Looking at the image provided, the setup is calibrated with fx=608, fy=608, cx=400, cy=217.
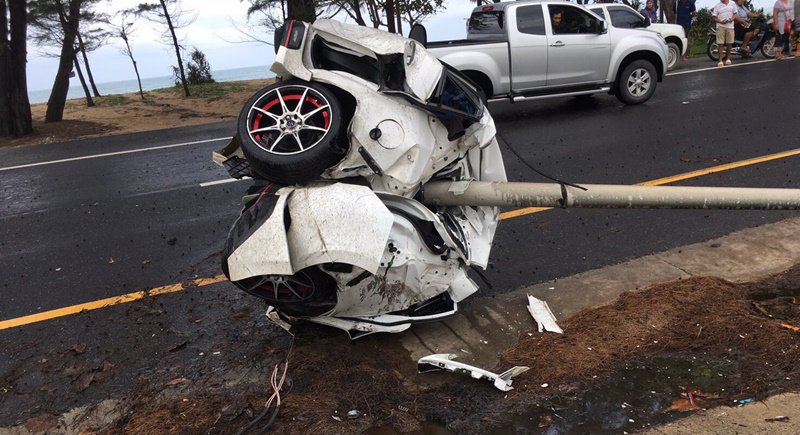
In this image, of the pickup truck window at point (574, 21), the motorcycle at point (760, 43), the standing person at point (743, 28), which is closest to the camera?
the pickup truck window at point (574, 21)

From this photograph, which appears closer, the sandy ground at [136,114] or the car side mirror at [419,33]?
the car side mirror at [419,33]

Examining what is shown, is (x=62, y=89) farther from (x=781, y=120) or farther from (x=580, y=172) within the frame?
(x=781, y=120)

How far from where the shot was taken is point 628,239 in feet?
17.2

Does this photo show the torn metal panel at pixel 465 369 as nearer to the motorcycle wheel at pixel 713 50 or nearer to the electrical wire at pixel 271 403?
the electrical wire at pixel 271 403

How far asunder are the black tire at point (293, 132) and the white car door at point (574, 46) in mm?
8390

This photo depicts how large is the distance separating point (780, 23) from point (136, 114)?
58.6 feet

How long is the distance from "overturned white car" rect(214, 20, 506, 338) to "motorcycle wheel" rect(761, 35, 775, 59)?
16.6 meters

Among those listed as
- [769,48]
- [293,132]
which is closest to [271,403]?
[293,132]

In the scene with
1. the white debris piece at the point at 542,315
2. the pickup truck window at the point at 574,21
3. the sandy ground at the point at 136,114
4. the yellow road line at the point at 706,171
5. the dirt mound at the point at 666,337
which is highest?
the pickup truck window at the point at 574,21

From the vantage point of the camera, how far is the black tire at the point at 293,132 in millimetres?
3178

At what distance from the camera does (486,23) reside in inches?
437

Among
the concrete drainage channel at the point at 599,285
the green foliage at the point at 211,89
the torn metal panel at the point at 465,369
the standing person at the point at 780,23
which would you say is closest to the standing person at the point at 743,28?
the standing person at the point at 780,23

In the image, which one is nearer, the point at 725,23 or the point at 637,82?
the point at 637,82

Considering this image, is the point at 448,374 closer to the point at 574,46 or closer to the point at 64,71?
the point at 574,46
